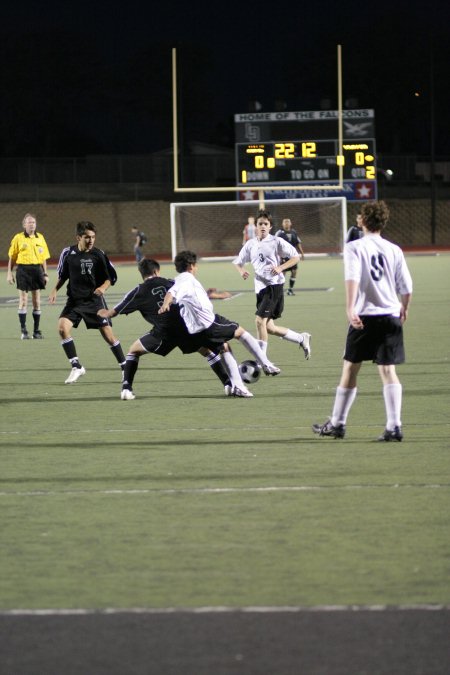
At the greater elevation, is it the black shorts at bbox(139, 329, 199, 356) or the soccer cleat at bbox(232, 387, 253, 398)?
the black shorts at bbox(139, 329, 199, 356)

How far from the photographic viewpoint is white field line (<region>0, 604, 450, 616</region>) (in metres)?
5.15

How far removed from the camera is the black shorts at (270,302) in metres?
14.9

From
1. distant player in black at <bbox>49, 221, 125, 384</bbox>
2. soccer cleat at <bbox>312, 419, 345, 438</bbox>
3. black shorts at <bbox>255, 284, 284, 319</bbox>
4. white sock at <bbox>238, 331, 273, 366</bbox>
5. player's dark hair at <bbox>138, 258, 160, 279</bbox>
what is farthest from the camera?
black shorts at <bbox>255, 284, 284, 319</bbox>

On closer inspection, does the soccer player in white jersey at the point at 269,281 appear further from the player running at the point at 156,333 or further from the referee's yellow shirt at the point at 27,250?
the referee's yellow shirt at the point at 27,250

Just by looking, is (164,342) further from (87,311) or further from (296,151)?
(296,151)

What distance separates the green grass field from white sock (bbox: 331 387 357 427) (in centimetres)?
18

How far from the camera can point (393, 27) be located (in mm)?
90062

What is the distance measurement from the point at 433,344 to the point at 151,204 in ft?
151

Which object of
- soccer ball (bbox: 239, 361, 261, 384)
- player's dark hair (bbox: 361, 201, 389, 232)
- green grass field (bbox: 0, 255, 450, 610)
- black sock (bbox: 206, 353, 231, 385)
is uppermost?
player's dark hair (bbox: 361, 201, 389, 232)

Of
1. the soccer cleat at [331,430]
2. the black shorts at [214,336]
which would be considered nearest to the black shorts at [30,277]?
the black shorts at [214,336]

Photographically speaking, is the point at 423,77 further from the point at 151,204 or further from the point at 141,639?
the point at 141,639

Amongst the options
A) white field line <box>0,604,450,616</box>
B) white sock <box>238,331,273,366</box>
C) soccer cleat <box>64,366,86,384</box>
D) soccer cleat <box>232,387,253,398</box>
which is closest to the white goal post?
soccer cleat <box>64,366,86,384</box>

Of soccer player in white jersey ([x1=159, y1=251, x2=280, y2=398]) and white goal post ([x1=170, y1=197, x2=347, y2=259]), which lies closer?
soccer player in white jersey ([x1=159, y1=251, x2=280, y2=398])

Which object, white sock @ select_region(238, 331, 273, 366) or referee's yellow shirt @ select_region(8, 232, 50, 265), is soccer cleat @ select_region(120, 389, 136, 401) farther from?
referee's yellow shirt @ select_region(8, 232, 50, 265)
